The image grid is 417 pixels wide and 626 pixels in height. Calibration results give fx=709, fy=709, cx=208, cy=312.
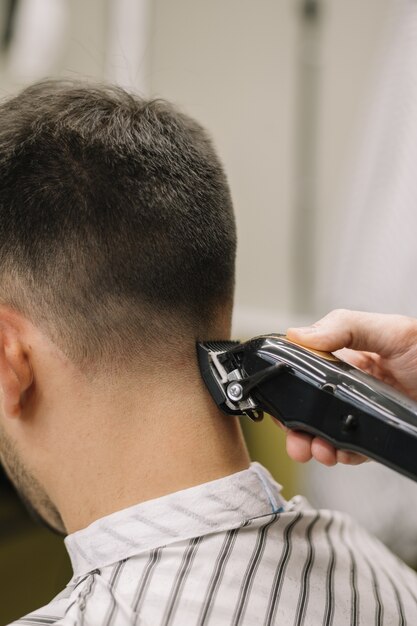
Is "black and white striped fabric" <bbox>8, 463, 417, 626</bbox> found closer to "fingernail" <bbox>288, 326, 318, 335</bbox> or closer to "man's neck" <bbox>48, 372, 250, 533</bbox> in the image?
"man's neck" <bbox>48, 372, 250, 533</bbox>

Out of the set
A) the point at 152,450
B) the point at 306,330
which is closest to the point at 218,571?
the point at 152,450

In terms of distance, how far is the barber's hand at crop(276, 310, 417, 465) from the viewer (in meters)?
0.86

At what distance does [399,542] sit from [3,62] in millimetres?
1837

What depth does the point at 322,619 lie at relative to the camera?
2.55 feet

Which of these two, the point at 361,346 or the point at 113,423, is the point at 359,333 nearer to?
the point at 361,346

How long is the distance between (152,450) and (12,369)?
19 centimetres

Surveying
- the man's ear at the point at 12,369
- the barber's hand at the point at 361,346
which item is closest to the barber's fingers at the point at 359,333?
the barber's hand at the point at 361,346

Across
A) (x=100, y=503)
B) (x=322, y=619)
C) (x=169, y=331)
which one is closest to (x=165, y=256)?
(x=169, y=331)

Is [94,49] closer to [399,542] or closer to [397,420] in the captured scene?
[399,542]

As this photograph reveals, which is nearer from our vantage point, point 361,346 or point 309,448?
point 309,448

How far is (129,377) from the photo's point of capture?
33.1 inches

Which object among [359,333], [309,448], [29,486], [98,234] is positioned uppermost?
[98,234]

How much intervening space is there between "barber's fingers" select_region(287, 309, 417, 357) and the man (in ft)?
0.40

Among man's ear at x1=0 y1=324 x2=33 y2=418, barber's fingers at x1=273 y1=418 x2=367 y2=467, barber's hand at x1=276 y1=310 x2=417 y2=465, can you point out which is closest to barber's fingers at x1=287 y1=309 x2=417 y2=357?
barber's hand at x1=276 y1=310 x2=417 y2=465
